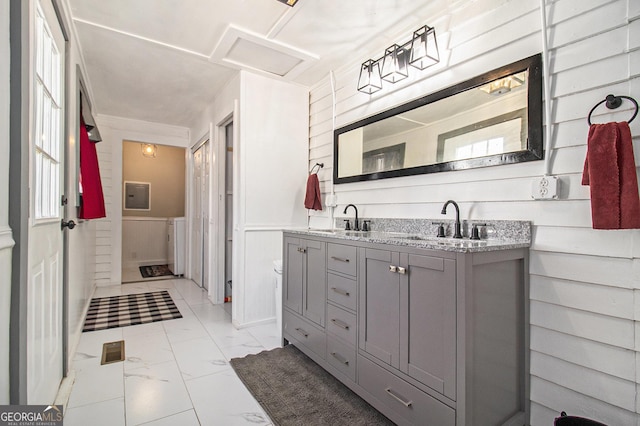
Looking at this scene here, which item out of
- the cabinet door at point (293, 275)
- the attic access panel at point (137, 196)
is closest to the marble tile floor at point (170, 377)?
the cabinet door at point (293, 275)

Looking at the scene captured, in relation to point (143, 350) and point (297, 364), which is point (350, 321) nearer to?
point (297, 364)

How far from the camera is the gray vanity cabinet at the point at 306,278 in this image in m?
2.19

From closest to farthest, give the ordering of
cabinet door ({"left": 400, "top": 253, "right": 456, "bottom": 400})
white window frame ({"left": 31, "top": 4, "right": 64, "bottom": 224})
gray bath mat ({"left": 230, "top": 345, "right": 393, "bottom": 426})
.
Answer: cabinet door ({"left": 400, "top": 253, "right": 456, "bottom": 400}), white window frame ({"left": 31, "top": 4, "right": 64, "bottom": 224}), gray bath mat ({"left": 230, "top": 345, "right": 393, "bottom": 426})

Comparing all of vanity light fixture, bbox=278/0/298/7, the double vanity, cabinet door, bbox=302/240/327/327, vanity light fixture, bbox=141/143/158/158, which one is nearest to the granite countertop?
the double vanity

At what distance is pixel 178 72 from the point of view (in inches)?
128

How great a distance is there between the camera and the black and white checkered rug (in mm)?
3219

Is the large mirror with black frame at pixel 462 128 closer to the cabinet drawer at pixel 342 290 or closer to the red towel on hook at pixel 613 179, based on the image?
the red towel on hook at pixel 613 179

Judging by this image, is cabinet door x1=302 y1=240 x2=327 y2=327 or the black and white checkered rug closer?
cabinet door x1=302 y1=240 x2=327 y2=327

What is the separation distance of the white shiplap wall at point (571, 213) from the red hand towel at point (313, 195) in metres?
1.51

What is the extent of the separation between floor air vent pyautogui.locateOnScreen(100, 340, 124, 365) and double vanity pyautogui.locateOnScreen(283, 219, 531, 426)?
5.49ft

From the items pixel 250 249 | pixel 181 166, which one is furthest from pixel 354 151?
pixel 181 166

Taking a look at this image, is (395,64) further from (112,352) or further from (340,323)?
(112,352)

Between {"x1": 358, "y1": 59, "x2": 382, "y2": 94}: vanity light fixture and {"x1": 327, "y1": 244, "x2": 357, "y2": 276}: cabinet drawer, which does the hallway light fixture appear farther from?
{"x1": 327, "y1": 244, "x2": 357, "y2": 276}: cabinet drawer

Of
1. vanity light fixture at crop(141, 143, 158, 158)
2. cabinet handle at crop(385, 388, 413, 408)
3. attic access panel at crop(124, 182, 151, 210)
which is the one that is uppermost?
vanity light fixture at crop(141, 143, 158, 158)
